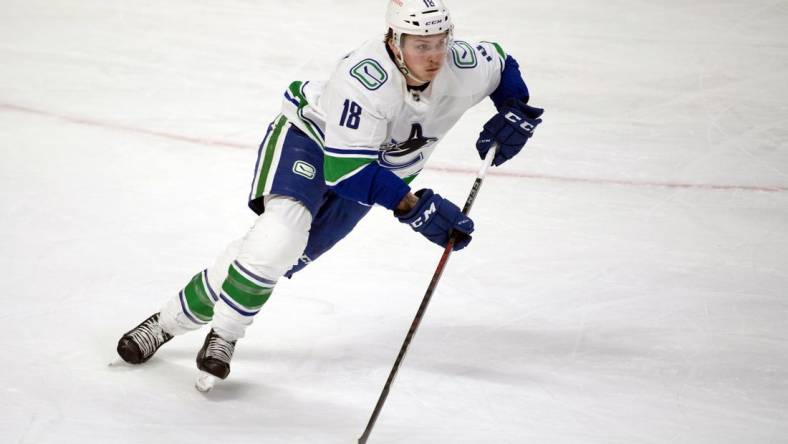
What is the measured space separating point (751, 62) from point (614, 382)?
345 centimetres

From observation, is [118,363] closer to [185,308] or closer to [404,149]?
[185,308]

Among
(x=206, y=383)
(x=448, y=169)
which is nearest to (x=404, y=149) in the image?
(x=206, y=383)

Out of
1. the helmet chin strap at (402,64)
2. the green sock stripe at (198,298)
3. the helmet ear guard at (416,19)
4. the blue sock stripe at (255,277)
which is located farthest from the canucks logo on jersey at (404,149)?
the green sock stripe at (198,298)

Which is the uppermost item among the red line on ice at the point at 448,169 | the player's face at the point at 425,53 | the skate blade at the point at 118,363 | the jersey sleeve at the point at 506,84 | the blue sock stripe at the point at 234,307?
the player's face at the point at 425,53

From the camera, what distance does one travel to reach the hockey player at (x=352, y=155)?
2.67 m

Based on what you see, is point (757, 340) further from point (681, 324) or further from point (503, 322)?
point (503, 322)

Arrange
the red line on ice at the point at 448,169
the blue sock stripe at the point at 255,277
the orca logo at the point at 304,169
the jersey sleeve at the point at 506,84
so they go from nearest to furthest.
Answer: the blue sock stripe at the point at 255,277 → the orca logo at the point at 304,169 → the jersey sleeve at the point at 506,84 → the red line on ice at the point at 448,169

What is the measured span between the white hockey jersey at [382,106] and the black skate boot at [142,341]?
0.72 meters

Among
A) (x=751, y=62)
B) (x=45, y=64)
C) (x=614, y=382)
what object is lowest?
(x=751, y=62)

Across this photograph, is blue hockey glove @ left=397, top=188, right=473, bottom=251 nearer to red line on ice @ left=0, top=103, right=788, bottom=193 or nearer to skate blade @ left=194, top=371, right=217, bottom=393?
skate blade @ left=194, top=371, right=217, bottom=393

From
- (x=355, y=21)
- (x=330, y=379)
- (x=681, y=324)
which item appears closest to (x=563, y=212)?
(x=681, y=324)

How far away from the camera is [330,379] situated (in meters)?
3.07

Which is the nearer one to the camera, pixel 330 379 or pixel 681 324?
pixel 330 379

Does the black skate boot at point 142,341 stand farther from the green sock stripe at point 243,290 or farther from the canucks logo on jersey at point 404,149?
the canucks logo on jersey at point 404,149
